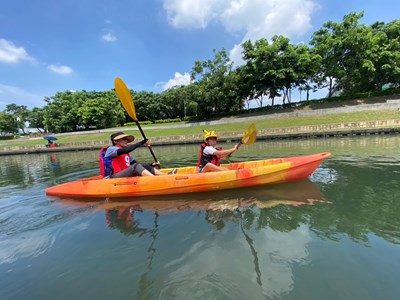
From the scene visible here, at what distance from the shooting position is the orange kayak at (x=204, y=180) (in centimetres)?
621

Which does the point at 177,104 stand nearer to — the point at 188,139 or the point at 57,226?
the point at 188,139

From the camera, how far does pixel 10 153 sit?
26.0 meters

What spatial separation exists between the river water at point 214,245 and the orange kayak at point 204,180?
0.74 ft

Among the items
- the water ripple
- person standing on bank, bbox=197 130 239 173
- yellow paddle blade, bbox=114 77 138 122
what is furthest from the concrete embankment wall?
the water ripple

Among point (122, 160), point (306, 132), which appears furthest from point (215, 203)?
point (306, 132)

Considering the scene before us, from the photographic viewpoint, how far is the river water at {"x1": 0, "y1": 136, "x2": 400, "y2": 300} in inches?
117

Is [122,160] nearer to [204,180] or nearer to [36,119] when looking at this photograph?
[204,180]

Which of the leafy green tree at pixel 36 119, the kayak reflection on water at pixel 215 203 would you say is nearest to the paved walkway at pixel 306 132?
the kayak reflection on water at pixel 215 203

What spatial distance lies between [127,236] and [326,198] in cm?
426

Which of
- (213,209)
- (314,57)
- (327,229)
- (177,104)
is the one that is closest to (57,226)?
(213,209)

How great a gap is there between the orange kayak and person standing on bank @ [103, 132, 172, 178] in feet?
0.92

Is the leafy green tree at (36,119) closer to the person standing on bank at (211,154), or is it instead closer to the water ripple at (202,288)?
the person standing on bank at (211,154)

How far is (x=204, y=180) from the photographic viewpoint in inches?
245

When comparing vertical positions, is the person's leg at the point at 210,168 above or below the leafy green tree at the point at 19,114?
below
